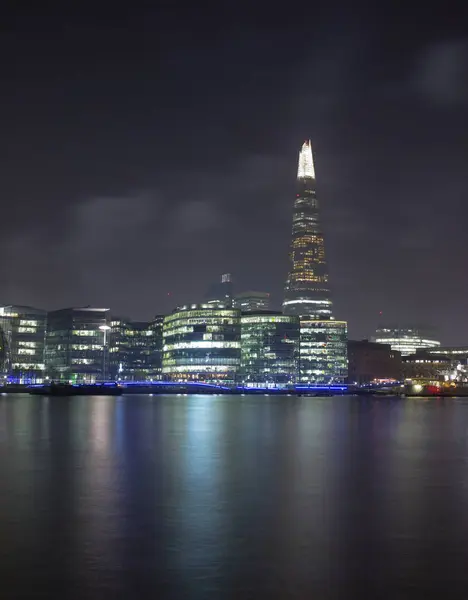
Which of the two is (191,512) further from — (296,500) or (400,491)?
(400,491)

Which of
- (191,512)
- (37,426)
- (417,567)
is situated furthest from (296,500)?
(37,426)

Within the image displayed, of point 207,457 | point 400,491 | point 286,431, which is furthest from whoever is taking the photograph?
point 286,431

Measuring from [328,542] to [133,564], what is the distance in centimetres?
604

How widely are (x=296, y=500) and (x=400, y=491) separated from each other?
5.51m

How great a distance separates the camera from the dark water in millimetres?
17625

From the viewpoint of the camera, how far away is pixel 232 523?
81.4 feet

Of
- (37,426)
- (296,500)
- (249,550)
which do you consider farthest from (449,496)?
(37,426)

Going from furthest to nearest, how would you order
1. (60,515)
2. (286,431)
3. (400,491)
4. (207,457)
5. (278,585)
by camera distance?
(286,431) → (207,457) → (400,491) → (60,515) → (278,585)

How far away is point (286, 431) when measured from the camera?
237 feet

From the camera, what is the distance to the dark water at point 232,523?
17625 mm

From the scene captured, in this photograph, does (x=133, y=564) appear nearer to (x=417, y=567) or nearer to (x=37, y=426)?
(x=417, y=567)

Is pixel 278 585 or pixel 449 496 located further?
pixel 449 496

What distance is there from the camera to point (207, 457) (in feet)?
154

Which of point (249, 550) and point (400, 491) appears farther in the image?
point (400, 491)
